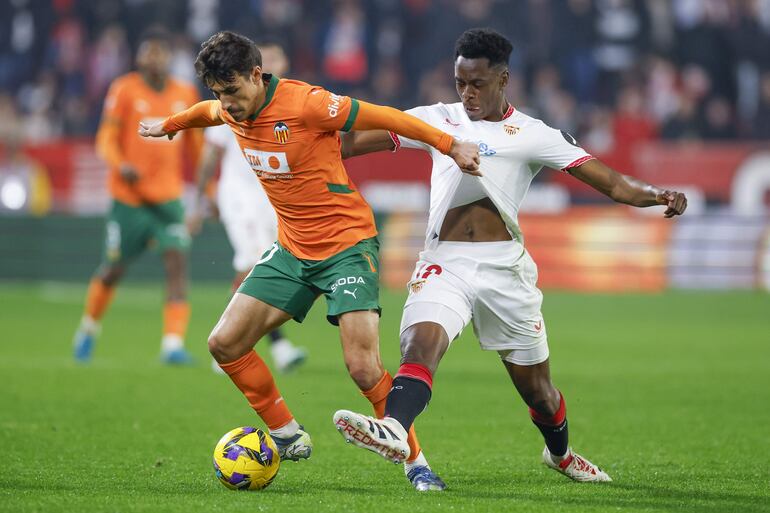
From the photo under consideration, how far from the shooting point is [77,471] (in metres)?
6.50

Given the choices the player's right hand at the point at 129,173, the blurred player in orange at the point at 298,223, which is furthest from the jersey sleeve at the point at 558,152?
the player's right hand at the point at 129,173

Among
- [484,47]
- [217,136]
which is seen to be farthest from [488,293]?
[217,136]

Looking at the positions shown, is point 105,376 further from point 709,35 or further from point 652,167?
point 709,35

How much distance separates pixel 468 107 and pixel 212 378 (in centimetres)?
495

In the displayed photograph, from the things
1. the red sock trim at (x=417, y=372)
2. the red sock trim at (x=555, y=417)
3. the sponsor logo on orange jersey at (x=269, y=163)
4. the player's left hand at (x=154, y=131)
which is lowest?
the red sock trim at (x=555, y=417)

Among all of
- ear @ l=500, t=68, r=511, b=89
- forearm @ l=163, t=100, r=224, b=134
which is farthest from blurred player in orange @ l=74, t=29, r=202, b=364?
ear @ l=500, t=68, r=511, b=89

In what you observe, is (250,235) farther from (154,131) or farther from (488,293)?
(488,293)

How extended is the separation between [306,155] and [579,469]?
83.5 inches

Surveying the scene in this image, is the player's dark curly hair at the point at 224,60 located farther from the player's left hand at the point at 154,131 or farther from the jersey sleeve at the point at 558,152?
the jersey sleeve at the point at 558,152

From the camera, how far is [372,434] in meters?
5.31

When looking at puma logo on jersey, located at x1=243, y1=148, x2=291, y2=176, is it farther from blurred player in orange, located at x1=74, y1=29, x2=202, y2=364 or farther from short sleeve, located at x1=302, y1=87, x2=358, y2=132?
blurred player in orange, located at x1=74, y1=29, x2=202, y2=364

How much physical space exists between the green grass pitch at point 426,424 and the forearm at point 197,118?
178 centimetres

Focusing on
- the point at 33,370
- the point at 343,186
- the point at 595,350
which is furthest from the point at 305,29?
the point at 343,186

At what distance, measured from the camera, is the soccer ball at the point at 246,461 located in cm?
604
